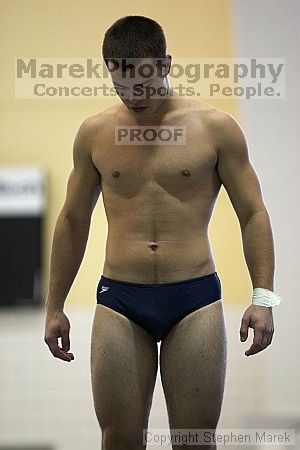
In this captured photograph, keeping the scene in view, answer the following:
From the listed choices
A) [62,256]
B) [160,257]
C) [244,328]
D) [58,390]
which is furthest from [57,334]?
[58,390]

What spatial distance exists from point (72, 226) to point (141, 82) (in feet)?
1.15

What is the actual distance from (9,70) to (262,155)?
0.88 m

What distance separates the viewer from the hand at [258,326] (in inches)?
74.5

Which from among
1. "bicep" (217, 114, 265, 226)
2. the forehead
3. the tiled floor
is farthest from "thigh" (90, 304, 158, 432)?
the tiled floor

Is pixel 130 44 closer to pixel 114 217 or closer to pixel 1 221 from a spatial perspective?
pixel 114 217

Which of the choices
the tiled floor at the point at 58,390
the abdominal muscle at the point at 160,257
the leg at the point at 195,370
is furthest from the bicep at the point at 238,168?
the tiled floor at the point at 58,390

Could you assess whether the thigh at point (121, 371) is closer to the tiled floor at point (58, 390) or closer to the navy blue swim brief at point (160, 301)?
the navy blue swim brief at point (160, 301)

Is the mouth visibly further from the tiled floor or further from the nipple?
the tiled floor

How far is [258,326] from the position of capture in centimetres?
189

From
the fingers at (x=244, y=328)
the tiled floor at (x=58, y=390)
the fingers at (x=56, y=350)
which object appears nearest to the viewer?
the fingers at (x=244, y=328)

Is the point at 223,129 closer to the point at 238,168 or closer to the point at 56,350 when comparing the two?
the point at 238,168

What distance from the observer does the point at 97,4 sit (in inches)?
112

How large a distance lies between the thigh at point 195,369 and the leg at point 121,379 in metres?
Answer: 0.05

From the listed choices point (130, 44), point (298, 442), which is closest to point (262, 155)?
point (298, 442)
